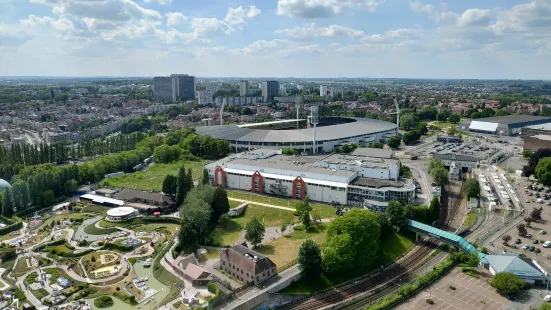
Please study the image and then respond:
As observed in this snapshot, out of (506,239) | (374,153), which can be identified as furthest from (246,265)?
(374,153)

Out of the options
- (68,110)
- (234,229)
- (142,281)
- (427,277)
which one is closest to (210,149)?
(234,229)

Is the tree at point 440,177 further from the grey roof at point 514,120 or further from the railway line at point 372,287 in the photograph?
the grey roof at point 514,120

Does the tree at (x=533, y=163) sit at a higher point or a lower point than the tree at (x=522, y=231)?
higher

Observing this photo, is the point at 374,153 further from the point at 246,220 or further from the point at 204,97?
the point at 204,97

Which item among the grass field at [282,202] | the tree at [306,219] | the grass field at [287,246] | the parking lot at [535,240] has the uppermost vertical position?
the tree at [306,219]

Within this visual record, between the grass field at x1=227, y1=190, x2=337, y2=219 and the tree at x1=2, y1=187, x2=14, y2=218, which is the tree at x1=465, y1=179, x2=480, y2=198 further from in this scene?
the tree at x1=2, y1=187, x2=14, y2=218

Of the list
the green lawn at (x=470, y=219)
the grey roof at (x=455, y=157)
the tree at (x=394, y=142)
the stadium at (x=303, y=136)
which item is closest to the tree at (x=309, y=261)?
the green lawn at (x=470, y=219)

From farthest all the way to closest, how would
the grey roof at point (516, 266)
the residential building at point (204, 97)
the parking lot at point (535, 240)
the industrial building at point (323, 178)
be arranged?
the residential building at point (204, 97), the industrial building at point (323, 178), the parking lot at point (535, 240), the grey roof at point (516, 266)
